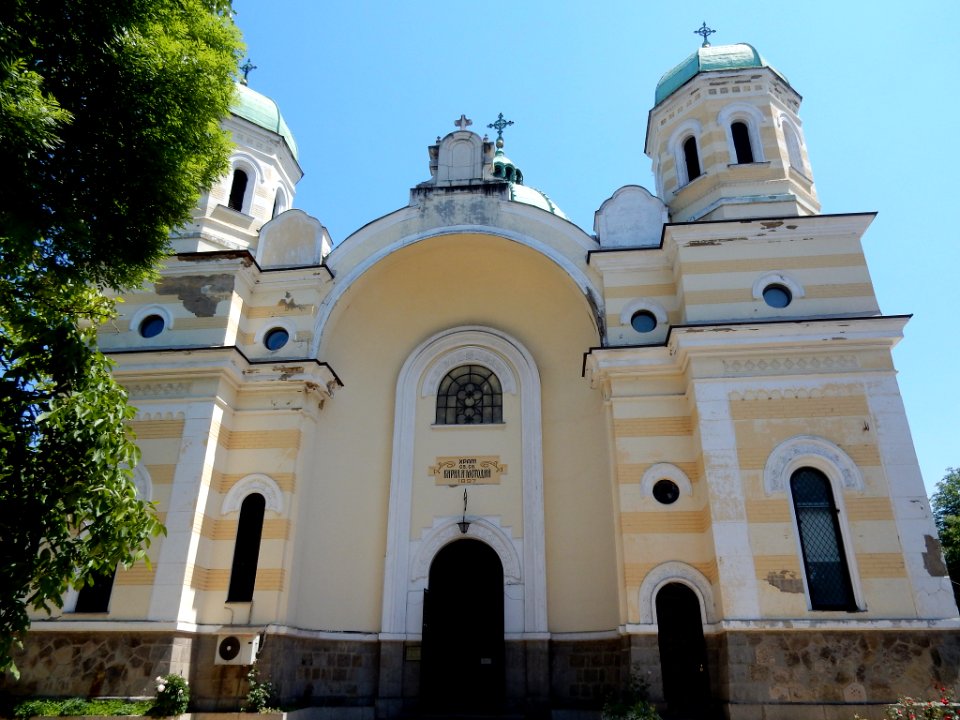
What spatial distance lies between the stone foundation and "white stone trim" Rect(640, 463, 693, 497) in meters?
2.52

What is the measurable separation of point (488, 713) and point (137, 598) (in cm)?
680

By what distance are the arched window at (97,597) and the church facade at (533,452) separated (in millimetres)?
50

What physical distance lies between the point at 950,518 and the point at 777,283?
23181mm

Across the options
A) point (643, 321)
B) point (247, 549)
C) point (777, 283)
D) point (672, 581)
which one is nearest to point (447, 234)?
point (643, 321)

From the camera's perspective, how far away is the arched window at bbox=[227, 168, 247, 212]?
18.8 m

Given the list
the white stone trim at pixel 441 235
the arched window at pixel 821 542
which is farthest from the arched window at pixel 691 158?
the arched window at pixel 821 542

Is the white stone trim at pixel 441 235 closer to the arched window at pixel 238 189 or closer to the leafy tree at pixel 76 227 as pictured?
the arched window at pixel 238 189

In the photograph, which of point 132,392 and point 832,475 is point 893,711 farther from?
point 132,392

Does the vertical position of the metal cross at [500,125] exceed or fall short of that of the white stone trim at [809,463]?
it exceeds it

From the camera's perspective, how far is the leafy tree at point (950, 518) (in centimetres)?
2934

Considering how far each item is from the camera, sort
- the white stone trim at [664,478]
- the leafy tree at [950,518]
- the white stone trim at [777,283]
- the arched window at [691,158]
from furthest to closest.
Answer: the leafy tree at [950,518] < the arched window at [691,158] < the white stone trim at [777,283] < the white stone trim at [664,478]

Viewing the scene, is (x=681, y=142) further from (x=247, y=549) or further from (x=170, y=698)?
(x=170, y=698)

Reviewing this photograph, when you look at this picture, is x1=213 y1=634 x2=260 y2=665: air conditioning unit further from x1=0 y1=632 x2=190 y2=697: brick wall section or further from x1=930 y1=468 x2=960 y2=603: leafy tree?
x1=930 y1=468 x2=960 y2=603: leafy tree

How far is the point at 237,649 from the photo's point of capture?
41.9 feet
